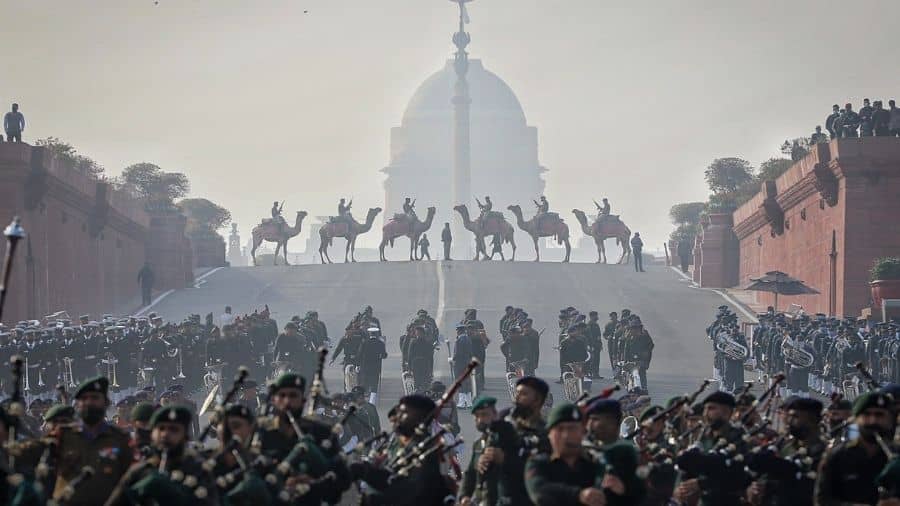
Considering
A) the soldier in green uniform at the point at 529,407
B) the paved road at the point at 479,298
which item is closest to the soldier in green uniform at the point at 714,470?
the soldier in green uniform at the point at 529,407

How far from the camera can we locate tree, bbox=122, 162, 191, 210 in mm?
101125

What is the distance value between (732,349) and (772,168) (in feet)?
175

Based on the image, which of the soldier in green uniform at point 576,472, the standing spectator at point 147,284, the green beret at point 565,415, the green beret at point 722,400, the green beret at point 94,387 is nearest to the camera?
the soldier in green uniform at point 576,472

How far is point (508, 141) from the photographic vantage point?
194875 mm

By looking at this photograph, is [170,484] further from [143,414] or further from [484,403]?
[143,414]

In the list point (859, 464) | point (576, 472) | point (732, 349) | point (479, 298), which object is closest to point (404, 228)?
point (479, 298)

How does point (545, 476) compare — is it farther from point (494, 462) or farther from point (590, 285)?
point (590, 285)

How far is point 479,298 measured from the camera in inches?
1937

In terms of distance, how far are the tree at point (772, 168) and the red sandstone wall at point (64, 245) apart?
31.8 metres

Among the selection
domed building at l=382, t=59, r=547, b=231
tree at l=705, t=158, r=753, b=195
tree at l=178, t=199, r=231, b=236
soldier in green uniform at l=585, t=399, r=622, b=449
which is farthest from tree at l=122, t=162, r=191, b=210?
soldier in green uniform at l=585, t=399, r=622, b=449

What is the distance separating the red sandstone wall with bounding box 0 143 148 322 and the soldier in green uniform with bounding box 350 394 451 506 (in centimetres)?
2815

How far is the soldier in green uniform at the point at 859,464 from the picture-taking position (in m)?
10.6

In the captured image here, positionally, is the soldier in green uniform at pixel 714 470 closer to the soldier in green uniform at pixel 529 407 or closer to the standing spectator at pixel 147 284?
the soldier in green uniform at pixel 529 407

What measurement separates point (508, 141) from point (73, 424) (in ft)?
603
